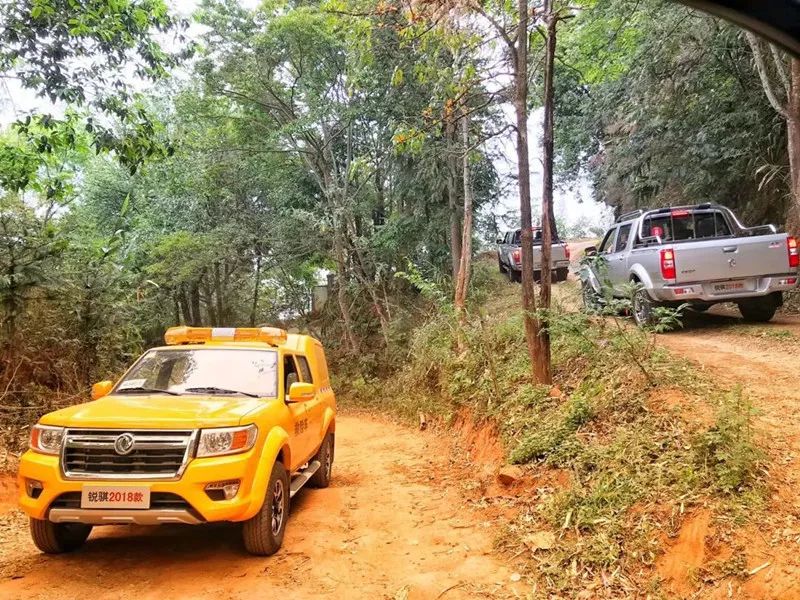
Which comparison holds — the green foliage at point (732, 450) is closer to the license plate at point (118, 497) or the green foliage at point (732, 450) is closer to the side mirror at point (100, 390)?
the license plate at point (118, 497)

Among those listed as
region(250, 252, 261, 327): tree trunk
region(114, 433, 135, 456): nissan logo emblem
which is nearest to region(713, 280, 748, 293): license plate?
region(114, 433, 135, 456): nissan logo emblem

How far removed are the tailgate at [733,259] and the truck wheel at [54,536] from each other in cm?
855

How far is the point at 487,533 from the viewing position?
16.6 feet

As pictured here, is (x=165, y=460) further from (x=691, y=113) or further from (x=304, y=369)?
(x=691, y=113)

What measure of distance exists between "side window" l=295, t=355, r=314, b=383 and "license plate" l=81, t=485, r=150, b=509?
2650mm

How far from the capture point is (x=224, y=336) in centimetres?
638

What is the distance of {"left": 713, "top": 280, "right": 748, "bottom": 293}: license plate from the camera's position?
29.4ft

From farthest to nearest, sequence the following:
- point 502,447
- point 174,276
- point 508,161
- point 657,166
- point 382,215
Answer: point 382,215, point 174,276, point 508,161, point 657,166, point 502,447

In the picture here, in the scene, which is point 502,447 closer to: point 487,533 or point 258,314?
point 487,533

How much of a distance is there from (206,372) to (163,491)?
1.56 meters

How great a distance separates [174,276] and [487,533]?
14.9m

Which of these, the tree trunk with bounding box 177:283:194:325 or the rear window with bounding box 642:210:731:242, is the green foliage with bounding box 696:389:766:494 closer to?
the rear window with bounding box 642:210:731:242

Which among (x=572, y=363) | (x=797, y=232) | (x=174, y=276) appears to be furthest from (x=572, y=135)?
(x=572, y=363)

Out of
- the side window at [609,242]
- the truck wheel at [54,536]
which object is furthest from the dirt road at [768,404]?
the truck wheel at [54,536]
